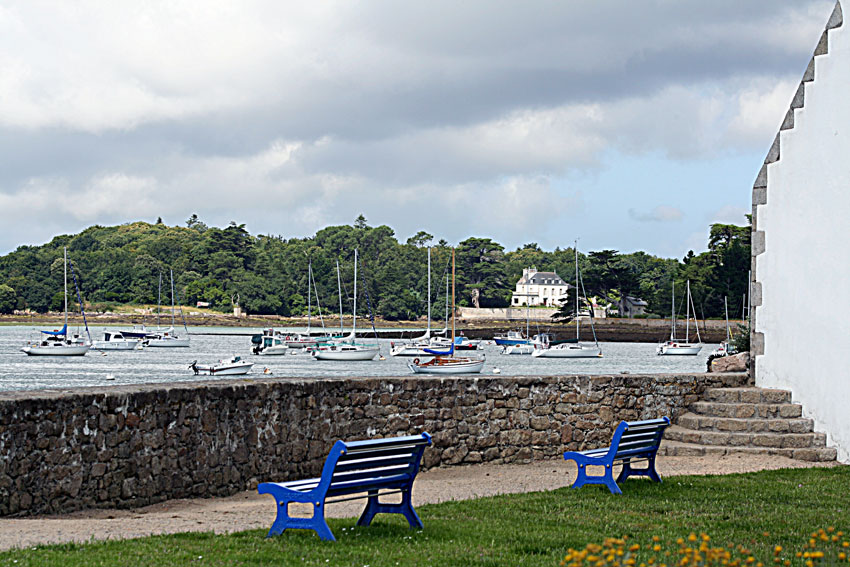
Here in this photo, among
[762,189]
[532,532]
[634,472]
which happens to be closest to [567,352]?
[762,189]

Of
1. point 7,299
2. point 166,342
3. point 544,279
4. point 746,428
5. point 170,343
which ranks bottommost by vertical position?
point 170,343

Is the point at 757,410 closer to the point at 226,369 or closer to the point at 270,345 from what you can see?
the point at 226,369

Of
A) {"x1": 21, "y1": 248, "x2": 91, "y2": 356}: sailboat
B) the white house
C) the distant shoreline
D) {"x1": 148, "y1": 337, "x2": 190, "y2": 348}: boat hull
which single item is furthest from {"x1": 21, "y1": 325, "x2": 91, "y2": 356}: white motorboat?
the white house

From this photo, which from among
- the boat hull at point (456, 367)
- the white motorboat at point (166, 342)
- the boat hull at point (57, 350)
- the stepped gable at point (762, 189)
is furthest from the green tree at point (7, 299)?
the stepped gable at point (762, 189)

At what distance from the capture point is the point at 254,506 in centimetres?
909

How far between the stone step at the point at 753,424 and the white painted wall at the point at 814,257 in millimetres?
223

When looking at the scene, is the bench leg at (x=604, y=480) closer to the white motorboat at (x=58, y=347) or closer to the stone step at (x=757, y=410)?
the stone step at (x=757, y=410)

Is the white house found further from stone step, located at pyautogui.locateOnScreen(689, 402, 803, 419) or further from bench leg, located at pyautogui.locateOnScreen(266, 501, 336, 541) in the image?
bench leg, located at pyautogui.locateOnScreen(266, 501, 336, 541)

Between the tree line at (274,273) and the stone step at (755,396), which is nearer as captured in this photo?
the stone step at (755,396)

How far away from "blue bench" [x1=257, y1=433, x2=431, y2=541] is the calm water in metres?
41.3

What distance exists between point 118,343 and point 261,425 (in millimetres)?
90685

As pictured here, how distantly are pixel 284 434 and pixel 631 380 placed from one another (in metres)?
5.37

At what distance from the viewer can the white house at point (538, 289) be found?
167250 millimetres

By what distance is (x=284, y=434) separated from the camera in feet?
34.7
